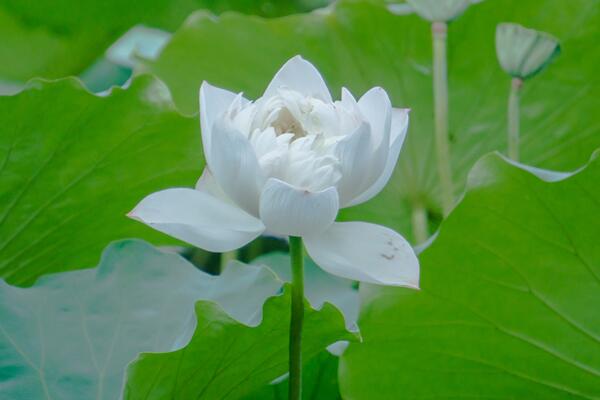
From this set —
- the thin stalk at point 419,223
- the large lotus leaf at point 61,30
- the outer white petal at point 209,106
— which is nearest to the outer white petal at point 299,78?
the outer white petal at point 209,106

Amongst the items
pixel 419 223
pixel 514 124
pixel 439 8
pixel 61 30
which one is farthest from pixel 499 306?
pixel 61 30

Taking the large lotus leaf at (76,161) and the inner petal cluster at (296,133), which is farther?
the large lotus leaf at (76,161)

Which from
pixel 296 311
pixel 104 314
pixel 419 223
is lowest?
pixel 419 223

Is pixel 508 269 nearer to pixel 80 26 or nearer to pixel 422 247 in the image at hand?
pixel 422 247

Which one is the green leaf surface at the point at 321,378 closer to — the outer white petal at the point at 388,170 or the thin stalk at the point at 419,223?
the thin stalk at the point at 419,223

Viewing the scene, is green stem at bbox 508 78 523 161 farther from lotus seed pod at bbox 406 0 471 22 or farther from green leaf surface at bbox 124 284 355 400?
green leaf surface at bbox 124 284 355 400

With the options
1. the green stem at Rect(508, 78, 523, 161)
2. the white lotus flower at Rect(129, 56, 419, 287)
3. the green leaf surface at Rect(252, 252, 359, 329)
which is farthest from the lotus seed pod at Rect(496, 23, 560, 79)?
the white lotus flower at Rect(129, 56, 419, 287)

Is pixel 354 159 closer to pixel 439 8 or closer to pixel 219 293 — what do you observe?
pixel 219 293
